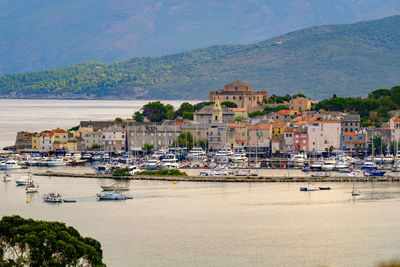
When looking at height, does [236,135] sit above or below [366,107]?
below

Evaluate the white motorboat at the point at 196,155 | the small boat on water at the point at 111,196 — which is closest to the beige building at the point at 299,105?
the white motorboat at the point at 196,155

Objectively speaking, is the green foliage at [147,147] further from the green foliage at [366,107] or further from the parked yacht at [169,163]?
the green foliage at [366,107]

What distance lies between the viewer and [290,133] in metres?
63.8

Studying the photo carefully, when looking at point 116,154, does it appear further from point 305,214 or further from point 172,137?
point 305,214

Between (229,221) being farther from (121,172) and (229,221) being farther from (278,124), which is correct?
(278,124)

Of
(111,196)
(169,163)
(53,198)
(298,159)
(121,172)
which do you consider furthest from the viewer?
(298,159)

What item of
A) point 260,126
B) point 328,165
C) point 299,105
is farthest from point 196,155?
point 299,105

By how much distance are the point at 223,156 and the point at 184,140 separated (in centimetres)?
553

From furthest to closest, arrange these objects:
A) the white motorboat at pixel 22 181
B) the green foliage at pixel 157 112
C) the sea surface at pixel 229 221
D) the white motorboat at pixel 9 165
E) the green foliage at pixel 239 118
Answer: the green foliage at pixel 157 112 < the green foliage at pixel 239 118 < the white motorboat at pixel 9 165 < the white motorboat at pixel 22 181 < the sea surface at pixel 229 221

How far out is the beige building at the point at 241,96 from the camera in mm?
95338

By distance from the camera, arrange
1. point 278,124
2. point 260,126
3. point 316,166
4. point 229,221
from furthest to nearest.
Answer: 1. point 278,124
2. point 260,126
3. point 316,166
4. point 229,221

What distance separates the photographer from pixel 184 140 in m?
64.3

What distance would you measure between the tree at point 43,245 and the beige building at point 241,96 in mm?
70460

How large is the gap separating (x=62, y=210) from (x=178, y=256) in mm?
10082
